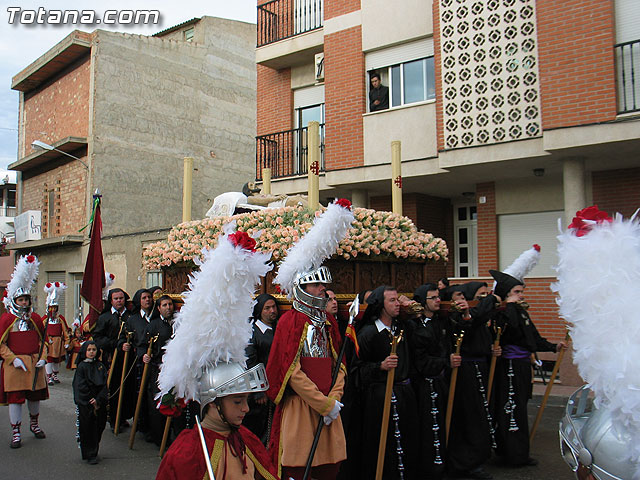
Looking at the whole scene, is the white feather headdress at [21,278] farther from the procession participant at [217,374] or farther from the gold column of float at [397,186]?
the procession participant at [217,374]

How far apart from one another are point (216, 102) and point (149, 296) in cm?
1825

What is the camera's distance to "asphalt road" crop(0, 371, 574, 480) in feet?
20.2

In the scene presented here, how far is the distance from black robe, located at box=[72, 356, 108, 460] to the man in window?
9.32 m

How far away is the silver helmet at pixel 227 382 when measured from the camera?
2836mm

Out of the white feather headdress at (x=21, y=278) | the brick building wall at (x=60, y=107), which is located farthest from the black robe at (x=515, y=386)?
the brick building wall at (x=60, y=107)

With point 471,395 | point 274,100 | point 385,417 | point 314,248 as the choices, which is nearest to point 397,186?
point 471,395

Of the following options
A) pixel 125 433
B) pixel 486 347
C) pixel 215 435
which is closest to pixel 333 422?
pixel 215 435

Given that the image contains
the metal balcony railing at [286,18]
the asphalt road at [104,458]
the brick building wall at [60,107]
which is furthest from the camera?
the brick building wall at [60,107]

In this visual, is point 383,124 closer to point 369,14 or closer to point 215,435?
point 369,14

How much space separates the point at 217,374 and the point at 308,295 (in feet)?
6.27

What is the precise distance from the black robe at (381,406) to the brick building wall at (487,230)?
313 inches

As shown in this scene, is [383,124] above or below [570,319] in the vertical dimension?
above

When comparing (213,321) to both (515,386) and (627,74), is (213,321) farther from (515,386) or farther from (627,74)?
(627,74)

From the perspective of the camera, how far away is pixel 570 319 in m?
2.61
